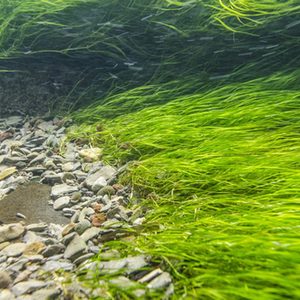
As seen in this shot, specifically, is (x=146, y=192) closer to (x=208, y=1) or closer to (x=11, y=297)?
(x=11, y=297)

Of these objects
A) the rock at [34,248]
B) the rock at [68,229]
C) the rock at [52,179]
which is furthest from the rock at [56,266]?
the rock at [52,179]

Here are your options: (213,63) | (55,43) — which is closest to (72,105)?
(55,43)

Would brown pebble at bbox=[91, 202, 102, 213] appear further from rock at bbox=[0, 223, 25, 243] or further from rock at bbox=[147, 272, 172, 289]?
rock at bbox=[147, 272, 172, 289]

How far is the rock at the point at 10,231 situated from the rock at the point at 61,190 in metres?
0.42

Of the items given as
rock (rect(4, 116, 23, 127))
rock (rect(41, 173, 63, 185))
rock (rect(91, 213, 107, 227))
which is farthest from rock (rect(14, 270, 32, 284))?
rock (rect(4, 116, 23, 127))

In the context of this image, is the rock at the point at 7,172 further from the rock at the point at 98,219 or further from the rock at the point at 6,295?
the rock at the point at 6,295

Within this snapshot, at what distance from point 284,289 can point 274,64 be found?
235 cm

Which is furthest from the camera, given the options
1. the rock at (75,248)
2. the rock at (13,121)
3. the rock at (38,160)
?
the rock at (13,121)

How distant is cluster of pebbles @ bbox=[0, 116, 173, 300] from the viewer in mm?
1395

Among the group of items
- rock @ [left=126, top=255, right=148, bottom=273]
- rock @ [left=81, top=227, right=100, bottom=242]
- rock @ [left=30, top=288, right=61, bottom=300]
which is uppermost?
rock @ [left=126, top=255, right=148, bottom=273]

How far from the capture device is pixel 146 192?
84.4 inches

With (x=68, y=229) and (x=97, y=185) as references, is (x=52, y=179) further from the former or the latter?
(x=68, y=229)

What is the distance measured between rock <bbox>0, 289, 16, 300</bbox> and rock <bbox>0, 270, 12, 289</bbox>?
3 cm

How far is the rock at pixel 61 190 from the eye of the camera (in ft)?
7.52
